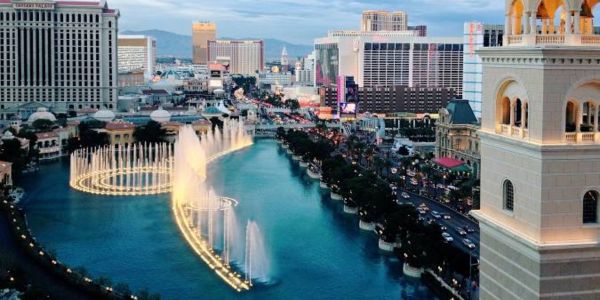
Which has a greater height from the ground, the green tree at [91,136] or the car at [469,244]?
the green tree at [91,136]

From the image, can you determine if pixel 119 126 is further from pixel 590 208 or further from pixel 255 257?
pixel 590 208

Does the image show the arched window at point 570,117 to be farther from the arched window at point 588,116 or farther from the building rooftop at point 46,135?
the building rooftop at point 46,135

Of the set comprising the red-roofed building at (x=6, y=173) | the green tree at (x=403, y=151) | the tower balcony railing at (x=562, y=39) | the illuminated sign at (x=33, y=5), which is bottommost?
the red-roofed building at (x=6, y=173)

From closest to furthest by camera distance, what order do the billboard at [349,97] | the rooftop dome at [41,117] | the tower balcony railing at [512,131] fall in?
1. the tower balcony railing at [512,131]
2. the rooftop dome at [41,117]
3. the billboard at [349,97]

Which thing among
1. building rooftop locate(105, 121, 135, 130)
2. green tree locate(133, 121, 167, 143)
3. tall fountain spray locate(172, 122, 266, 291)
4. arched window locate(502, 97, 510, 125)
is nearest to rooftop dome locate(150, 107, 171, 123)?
building rooftop locate(105, 121, 135, 130)

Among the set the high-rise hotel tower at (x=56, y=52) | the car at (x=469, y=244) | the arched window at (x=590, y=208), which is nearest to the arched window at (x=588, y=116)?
the arched window at (x=590, y=208)

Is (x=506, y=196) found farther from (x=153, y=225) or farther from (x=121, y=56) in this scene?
(x=121, y=56)

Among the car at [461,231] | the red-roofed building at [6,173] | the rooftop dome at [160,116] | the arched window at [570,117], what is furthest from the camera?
the rooftop dome at [160,116]

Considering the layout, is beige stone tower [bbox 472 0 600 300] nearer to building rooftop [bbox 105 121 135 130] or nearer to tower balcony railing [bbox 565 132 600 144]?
tower balcony railing [bbox 565 132 600 144]
